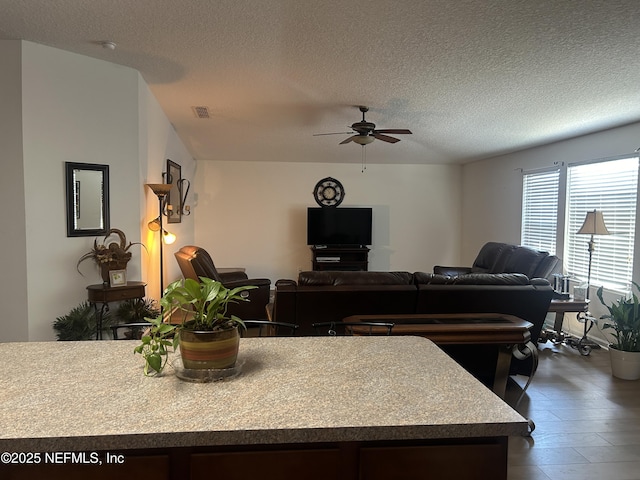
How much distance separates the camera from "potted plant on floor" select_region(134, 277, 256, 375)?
1.22 meters

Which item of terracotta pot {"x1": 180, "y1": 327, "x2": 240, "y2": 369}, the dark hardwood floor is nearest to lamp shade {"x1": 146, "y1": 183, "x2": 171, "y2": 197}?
terracotta pot {"x1": 180, "y1": 327, "x2": 240, "y2": 369}

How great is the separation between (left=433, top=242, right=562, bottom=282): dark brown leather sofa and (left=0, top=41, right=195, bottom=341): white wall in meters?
4.19

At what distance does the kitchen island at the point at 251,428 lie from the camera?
97 cm

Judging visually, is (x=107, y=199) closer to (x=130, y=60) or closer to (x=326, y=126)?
(x=130, y=60)

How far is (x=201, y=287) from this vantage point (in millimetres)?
1282

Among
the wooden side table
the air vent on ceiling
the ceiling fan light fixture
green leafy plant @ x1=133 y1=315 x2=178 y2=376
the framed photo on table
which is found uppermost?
the air vent on ceiling

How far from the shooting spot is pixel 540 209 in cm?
570

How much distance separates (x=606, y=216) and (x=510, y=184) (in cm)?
195

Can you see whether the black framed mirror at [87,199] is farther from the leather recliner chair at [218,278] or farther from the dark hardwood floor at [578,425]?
the dark hardwood floor at [578,425]

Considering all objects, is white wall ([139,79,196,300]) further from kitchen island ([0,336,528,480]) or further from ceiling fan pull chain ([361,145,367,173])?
kitchen island ([0,336,528,480])

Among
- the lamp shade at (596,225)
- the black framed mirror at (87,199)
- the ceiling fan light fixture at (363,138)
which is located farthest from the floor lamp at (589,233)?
the black framed mirror at (87,199)

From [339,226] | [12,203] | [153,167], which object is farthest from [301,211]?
[12,203]

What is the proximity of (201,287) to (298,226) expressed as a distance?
6.29 m

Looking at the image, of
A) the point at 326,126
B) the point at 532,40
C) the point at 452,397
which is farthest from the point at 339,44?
the point at 452,397
